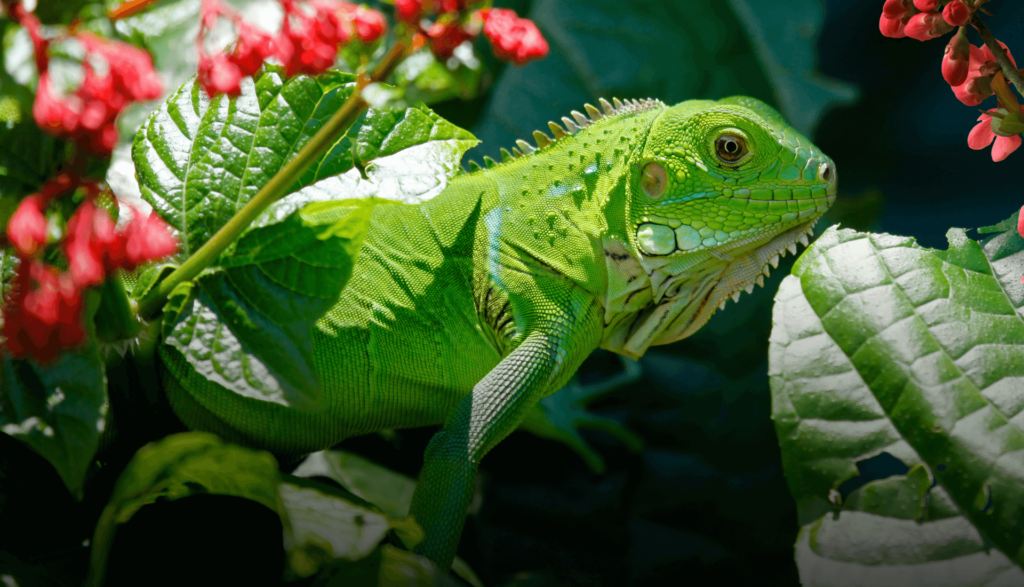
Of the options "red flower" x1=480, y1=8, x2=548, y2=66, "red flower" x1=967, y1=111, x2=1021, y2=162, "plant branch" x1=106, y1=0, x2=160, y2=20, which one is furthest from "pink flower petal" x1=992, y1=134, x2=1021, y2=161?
"plant branch" x1=106, y1=0, x2=160, y2=20

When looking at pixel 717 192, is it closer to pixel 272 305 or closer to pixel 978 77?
pixel 978 77

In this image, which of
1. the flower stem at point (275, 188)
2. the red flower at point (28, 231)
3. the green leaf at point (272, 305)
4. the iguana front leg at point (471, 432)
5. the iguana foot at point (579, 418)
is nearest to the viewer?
the red flower at point (28, 231)

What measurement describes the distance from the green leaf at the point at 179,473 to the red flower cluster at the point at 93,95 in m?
0.28

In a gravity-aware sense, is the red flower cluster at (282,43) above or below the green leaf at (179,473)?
above

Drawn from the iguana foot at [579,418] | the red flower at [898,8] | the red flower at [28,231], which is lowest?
the iguana foot at [579,418]

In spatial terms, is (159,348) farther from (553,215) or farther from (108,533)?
(553,215)

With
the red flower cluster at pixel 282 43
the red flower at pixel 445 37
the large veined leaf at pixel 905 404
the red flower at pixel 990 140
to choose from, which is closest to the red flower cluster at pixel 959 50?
the red flower at pixel 990 140

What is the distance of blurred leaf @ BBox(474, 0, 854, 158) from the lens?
174 centimetres

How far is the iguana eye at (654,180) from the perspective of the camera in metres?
1.03

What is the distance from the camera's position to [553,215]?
1.03 m

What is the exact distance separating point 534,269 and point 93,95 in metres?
0.63

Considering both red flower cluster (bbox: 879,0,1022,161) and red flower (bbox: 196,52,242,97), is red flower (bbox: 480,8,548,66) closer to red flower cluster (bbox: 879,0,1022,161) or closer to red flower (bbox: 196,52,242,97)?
red flower (bbox: 196,52,242,97)

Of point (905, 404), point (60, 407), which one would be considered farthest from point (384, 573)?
point (905, 404)

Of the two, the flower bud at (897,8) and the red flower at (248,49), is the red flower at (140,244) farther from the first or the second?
the flower bud at (897,8)
